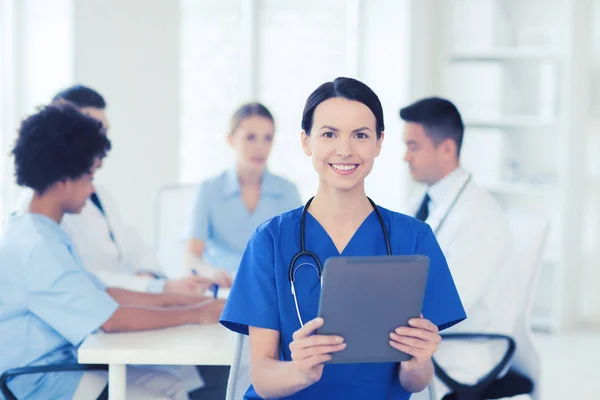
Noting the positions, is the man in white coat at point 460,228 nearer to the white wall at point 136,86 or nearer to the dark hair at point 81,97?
the dark hair at point 81,97

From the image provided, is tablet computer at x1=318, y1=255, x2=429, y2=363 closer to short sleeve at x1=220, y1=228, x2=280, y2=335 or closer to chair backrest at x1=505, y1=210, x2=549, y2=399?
short sleeve at x1=220, y1=228, x2=280, y2=335

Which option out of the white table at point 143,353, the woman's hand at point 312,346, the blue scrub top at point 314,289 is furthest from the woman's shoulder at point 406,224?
the white table at point 143,353

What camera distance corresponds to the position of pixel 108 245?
2934mm

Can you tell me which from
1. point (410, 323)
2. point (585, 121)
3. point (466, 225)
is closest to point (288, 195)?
point (466, 225)

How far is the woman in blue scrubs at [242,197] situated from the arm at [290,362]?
164cm

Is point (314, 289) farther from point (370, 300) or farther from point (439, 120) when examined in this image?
point (439, 120)

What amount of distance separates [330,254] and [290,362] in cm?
24

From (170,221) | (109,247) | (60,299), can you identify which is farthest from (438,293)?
(170,221)

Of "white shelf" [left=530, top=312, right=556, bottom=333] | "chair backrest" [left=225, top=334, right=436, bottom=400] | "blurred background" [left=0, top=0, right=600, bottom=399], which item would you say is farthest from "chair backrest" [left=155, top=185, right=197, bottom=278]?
"white shelf" [left=530, top=312, right=556, bottom=333]

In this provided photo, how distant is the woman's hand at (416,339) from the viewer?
4.91 ft

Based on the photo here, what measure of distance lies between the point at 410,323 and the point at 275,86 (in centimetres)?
451

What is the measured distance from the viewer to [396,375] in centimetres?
172

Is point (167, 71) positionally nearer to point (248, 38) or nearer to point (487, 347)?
point (248, 38)

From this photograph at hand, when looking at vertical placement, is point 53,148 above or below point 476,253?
above
